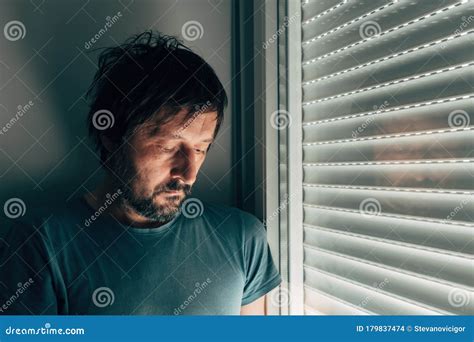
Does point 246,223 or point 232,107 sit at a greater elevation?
point 232,107

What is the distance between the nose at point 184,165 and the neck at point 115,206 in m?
0.15

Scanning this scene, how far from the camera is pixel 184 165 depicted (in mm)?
1380

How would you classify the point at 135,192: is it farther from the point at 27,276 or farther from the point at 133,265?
the point at 27,276

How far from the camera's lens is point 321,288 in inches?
59.1

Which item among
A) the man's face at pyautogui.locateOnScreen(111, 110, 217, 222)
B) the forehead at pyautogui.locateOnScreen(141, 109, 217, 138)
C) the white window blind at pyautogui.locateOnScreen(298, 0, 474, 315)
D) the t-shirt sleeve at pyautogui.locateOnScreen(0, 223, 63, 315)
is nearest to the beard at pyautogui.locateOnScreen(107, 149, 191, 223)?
the man's face at pyautogui.locateOnScreen(111, 110, 217, 222)

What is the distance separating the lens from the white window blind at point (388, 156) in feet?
3.40

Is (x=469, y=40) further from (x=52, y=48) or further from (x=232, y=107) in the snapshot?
(x=52, y=48)

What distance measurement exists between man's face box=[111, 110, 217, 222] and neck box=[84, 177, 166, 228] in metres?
0.01

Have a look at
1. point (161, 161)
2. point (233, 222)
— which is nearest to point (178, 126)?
point (161, 161)

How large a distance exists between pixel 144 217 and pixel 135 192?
0.08 m

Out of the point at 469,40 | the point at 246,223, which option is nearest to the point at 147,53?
the point at 246,223

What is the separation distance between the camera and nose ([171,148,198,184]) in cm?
137

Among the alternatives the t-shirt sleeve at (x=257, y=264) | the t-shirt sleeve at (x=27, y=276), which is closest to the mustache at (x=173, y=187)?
the t-shirt sleeve at (x=257, y=264)

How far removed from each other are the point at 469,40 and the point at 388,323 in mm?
681
